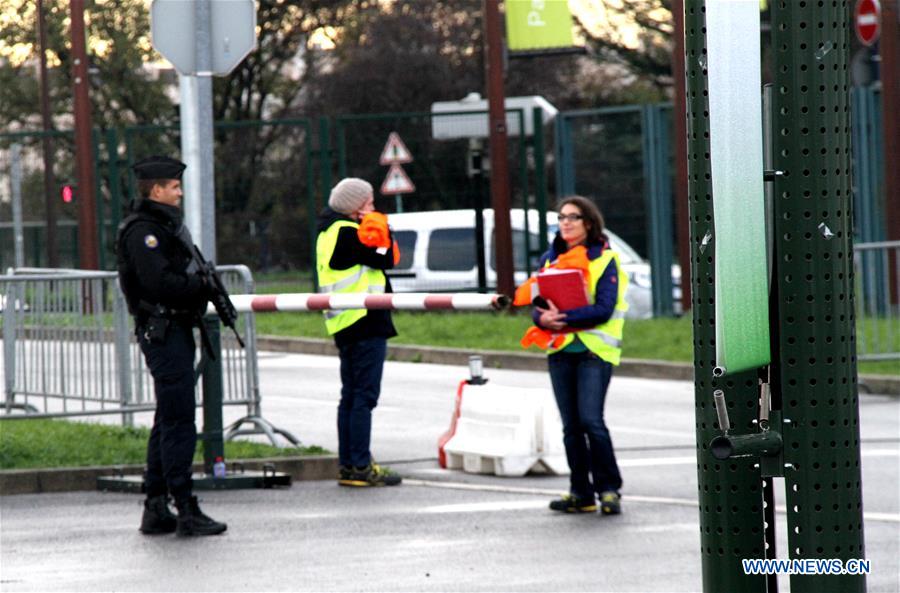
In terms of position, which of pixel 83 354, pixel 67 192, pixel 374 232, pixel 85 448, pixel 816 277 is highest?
pixel 67 192

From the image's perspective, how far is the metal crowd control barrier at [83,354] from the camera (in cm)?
1129

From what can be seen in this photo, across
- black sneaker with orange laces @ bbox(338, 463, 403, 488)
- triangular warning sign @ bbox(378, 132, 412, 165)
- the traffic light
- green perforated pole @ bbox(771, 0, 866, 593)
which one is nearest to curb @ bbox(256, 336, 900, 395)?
triangular warning sign @ bbox(378, 132, 412, 165)

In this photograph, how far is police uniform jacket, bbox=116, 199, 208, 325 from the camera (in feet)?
27.8

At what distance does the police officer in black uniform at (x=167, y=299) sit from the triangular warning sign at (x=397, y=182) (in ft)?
50.5

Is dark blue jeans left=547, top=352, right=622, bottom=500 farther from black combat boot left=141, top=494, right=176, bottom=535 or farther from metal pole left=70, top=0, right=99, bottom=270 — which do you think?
metal pole left=70, top=0, right=99, bottom=270

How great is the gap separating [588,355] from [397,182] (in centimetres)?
1525

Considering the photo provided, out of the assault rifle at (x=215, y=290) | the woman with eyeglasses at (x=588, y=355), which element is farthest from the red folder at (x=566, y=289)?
the assault rifle at (x=215, y=290)

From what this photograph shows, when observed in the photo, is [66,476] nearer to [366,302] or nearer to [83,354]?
[83,354]

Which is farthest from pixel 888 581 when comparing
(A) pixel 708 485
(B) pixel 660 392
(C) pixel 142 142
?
(C) pixel 142 142

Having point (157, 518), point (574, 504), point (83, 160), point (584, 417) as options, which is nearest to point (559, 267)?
point (584, 417)

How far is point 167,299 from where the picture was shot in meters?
8.51

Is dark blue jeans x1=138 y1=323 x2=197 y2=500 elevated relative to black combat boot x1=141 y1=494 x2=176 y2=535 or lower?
elevated

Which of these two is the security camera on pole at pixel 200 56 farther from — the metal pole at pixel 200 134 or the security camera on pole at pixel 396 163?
the security camera on pole at pixel 396 163

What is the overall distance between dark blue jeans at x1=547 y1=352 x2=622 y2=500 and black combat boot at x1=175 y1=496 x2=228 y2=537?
1.82 meters
